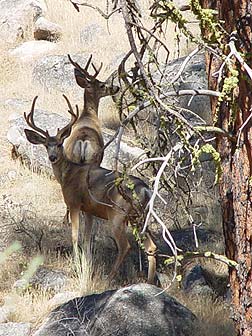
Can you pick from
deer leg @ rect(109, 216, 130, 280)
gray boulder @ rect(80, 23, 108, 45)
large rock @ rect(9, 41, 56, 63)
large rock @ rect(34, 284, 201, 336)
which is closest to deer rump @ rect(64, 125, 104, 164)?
deer leg @ rect(109, 216, 130, 280)

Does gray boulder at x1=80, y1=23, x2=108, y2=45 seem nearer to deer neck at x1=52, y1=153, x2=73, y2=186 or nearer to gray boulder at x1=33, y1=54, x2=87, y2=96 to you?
gray boulder at x1=33, y1=54, x2=87, y2=96

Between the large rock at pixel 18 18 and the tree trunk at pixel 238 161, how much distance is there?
1607 centimetres

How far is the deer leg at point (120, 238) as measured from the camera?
836cm

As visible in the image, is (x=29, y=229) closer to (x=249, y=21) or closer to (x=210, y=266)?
(x=210, y=266)

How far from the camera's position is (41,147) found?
41.7ft

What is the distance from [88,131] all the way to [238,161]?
6460mm

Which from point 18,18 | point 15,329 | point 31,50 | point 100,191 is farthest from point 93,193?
point 18,18

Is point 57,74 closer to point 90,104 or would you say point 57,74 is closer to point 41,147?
point 41,147

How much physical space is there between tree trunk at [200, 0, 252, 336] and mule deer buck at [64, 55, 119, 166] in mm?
4863

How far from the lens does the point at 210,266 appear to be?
8469 millimetres

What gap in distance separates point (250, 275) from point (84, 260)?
3921mm

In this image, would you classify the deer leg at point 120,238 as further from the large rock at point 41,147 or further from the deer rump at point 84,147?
the large rock at point 41,147

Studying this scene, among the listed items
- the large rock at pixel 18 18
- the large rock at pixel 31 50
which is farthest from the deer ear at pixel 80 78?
the large rock at pixel 18 18

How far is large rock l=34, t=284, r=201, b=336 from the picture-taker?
609cm
